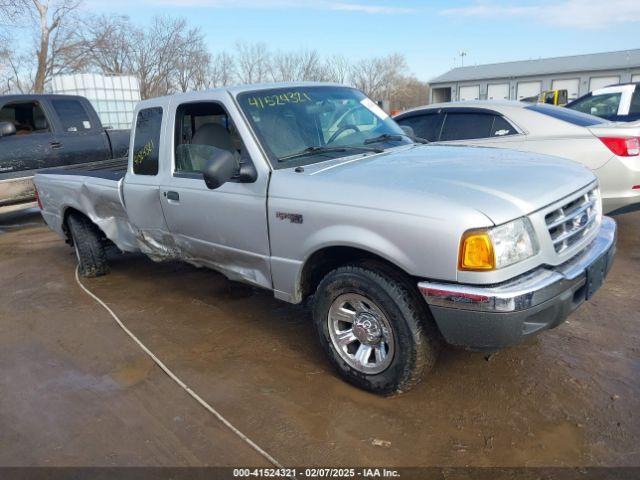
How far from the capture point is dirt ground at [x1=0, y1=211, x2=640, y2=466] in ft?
9.00

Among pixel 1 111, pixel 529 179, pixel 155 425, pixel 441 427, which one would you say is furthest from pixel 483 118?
pixel 1 111

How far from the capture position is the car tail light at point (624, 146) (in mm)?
5238

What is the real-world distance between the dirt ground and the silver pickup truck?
0.37m

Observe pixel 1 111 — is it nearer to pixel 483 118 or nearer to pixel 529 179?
pixel 483 118

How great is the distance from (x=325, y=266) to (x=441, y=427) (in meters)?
1.23

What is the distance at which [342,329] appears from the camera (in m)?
3.37

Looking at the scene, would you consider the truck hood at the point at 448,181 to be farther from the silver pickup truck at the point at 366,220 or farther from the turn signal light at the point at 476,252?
the turn signal light at the point at 476,252

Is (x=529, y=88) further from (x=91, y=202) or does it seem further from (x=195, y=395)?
(x=195, y=395)

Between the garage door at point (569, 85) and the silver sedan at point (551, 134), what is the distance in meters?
35.0

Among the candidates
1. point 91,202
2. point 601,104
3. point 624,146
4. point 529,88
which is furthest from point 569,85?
point 91,202

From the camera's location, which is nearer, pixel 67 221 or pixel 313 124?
pixel 313 124

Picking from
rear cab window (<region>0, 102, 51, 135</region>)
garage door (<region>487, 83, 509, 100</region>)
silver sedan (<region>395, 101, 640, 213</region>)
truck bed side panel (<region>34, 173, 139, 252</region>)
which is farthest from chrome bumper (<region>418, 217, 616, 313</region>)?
garage door (<region>487, 83, 509, 100</region>)

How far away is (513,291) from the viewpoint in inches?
100

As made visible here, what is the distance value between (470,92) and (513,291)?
143ft
